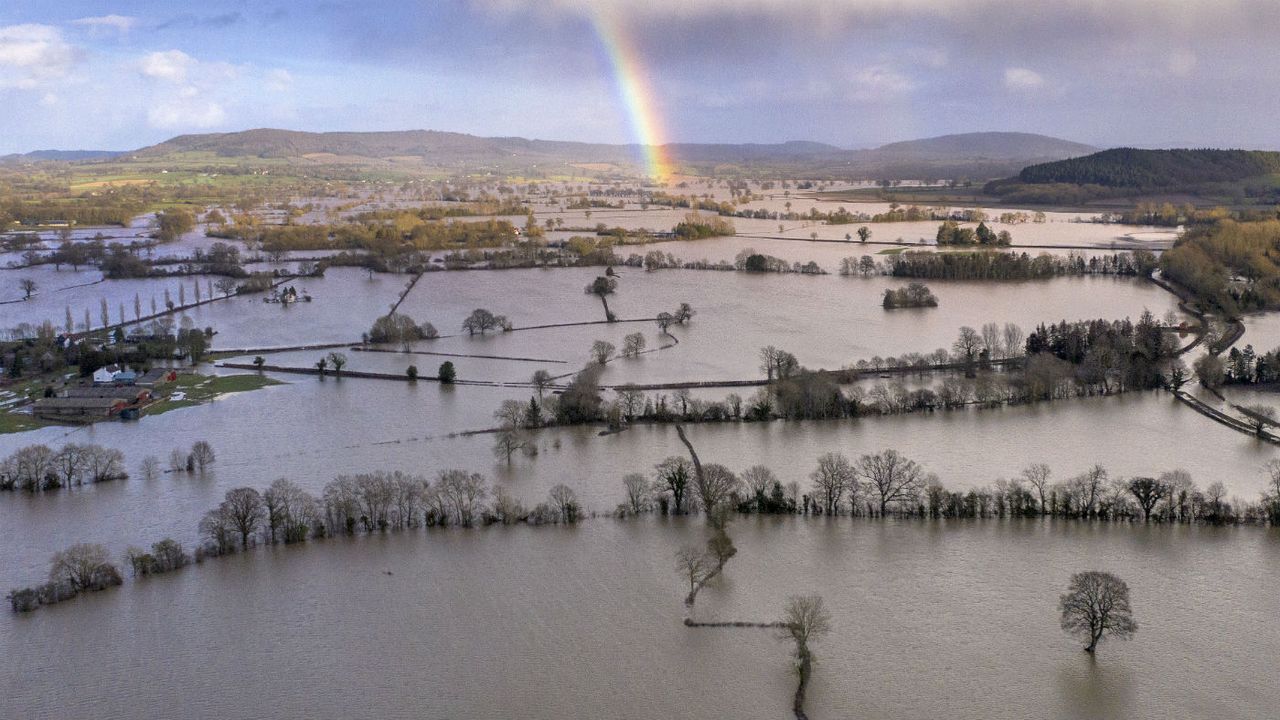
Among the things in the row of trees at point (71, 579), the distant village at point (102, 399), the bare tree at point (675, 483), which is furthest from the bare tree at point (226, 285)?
the bare tree at point (675, 483)

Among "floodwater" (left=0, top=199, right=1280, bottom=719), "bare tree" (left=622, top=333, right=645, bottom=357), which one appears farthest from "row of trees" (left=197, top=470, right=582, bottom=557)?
"bare tree" (left=622, top=333, right=645, bottom=357)

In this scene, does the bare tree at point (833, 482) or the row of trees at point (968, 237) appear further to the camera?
the row of trees at point (968, 237)

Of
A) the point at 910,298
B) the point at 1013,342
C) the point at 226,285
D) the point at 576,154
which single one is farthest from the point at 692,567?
the point at 576,154

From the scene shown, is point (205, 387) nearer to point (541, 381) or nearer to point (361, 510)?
point (541, 381)

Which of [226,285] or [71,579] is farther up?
[226,285]

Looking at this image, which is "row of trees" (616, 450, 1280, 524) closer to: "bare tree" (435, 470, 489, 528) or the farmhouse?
"bare tree" (435, 470, 489, 528)

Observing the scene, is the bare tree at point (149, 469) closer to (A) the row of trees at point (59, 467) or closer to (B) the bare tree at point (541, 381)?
(A) the row of trees at point (59, 467)
